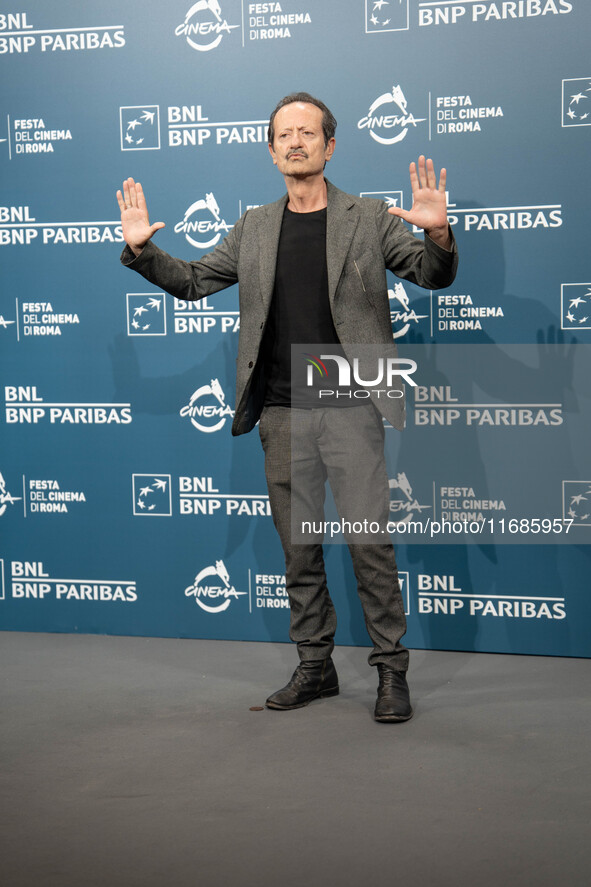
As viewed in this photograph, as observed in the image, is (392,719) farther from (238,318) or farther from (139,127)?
(139,127)

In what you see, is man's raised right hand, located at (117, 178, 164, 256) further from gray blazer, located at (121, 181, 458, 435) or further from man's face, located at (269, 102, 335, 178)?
man's face, located at (269, 102, 335, 178)

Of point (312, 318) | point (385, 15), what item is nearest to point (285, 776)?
point (312, 318)

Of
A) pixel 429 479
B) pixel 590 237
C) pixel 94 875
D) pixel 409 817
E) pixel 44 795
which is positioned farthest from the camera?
pixel 429 479

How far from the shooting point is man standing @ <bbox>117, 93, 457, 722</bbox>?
118 inches

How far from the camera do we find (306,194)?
305 cm

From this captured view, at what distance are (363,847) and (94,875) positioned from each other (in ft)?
1.97

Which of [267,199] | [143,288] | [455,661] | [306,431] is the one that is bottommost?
[455,661]

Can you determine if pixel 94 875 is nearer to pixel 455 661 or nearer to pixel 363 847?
pixel 363 847

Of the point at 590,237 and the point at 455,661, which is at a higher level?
the point at 590,237

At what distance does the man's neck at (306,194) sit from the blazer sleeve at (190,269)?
0.66ft

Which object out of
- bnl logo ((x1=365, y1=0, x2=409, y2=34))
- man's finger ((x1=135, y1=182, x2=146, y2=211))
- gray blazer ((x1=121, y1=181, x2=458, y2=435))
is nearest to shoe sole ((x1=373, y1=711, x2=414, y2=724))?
gray blazer ((x1=121, y1=181, x2=458, y2=435))

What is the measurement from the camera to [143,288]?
388 centimetres

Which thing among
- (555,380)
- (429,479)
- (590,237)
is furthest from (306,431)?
(590,237)

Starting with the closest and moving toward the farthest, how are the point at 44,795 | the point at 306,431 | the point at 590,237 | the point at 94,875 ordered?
the point at 94,875, the point at 44,795, the point at 306,431, the point at 590,237
